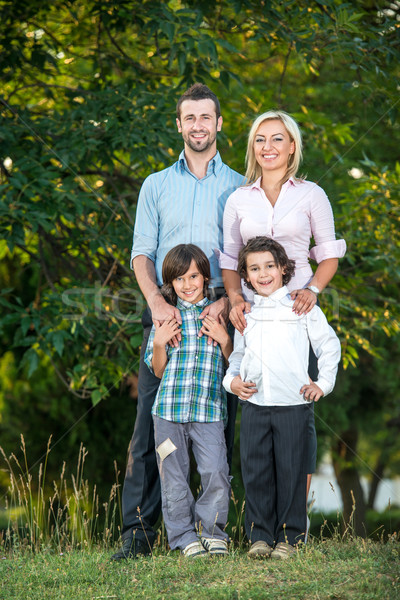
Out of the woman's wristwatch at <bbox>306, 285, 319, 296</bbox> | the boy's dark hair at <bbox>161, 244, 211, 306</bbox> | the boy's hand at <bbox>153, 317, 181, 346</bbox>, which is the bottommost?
the boy's hand at <bbox>153, 317, 181, 346</bbox>

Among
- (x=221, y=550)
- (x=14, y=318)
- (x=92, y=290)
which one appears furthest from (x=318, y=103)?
(x=221, y=550)

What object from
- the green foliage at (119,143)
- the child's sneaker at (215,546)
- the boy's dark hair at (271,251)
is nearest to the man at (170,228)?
the boy's dark hair at (271,251)

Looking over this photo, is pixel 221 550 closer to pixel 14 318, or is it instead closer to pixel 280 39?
pixel 14 318

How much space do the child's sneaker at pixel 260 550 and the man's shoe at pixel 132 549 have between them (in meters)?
0.56

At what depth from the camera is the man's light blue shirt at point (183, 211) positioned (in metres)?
3.55

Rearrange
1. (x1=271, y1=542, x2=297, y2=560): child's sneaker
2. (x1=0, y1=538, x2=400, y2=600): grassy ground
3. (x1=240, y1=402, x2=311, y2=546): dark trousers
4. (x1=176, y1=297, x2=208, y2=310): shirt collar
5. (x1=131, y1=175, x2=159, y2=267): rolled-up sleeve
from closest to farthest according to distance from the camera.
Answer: (x1=0, y1=538, x2=400, y2=600): grassy ground → (x1=271, y1=542, x2=297, y2=560): child's sneaker → (x1=240, y1=402, x2=311, y2=546): dark trousers → (x1=176, y1=297, x2=208, y2=310): shirt collar → (x1=131, y1=175, x2=159, y2=267): rolled-up sleeve

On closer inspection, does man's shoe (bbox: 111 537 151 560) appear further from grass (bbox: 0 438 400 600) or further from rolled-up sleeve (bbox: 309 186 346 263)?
rolled-up sleeve (bbox: 309 186 346 263)

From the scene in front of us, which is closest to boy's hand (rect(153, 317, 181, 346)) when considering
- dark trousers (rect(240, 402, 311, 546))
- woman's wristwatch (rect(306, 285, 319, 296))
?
dark trousers (rect(240, 402, 311, 546))

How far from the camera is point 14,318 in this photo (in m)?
4.77

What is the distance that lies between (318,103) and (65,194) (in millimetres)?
5302

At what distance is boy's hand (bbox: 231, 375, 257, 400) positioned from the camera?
3219mm

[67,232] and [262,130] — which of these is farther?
[67,232]

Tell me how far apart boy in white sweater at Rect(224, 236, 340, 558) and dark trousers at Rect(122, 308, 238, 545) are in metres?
0.30

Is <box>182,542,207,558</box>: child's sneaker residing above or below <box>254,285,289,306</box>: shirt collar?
below
